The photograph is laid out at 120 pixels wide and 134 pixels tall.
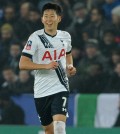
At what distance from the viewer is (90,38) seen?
14539mm

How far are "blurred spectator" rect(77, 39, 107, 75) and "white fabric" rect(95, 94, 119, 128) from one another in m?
0.69

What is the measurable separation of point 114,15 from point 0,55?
2.32 m

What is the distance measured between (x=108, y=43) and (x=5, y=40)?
7.15 ft

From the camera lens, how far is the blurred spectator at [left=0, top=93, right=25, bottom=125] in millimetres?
13602

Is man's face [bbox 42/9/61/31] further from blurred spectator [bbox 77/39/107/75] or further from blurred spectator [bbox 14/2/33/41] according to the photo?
blurred spectator [bbox 14/2/33/41]

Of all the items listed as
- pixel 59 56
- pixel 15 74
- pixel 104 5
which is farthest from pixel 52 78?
pixel 104 5

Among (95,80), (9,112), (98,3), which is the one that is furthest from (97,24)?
(9,112)

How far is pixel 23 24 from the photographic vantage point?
1518cm

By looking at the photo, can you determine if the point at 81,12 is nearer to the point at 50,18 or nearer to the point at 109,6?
the point at 109,6

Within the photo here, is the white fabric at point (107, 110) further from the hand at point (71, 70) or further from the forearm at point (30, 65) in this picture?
the forearm at point (30, 65)

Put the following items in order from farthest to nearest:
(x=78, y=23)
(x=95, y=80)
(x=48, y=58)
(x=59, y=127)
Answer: (x=78, y=23) → (x=95, y=80) → (x=48, y=58) → (x=59, y=127)

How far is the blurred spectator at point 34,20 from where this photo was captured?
49.4 feet

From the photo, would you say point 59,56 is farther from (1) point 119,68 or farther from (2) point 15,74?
(2) point 15,74

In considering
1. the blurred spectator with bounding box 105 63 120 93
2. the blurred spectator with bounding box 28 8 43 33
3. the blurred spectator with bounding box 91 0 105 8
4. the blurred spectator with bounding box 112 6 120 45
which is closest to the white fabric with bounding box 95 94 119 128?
the blurred spectator with bounding box 105 63 120 93
